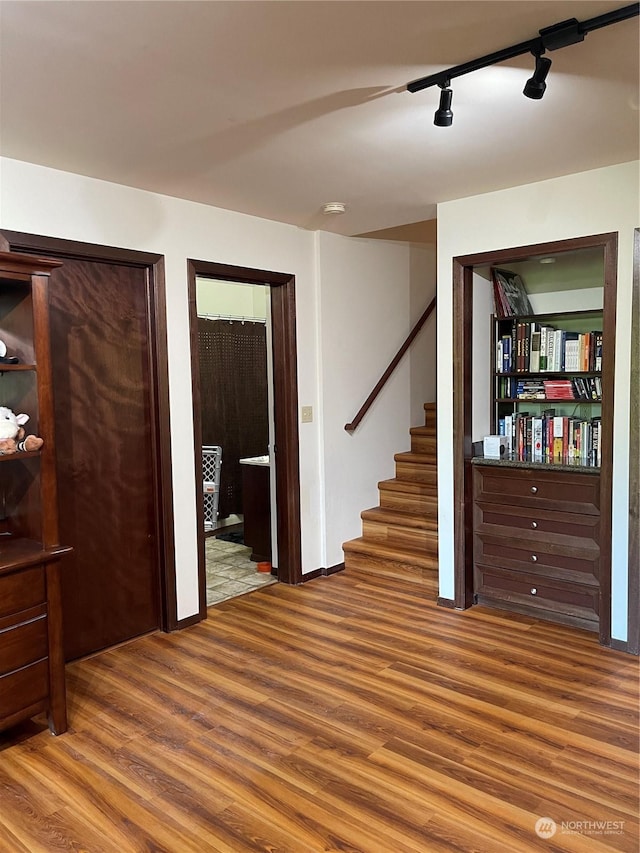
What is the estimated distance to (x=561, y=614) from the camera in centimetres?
362

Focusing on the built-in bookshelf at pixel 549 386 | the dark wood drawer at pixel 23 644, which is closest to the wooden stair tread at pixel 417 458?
the built-in bookshelf at pixel 549 386

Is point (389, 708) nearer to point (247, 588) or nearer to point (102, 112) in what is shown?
point (247, 588)

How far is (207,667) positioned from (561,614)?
1983 millimetres

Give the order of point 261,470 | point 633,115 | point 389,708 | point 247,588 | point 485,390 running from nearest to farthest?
point 633,115
point 389,708
point 485,390
point 247,588
point 261,470

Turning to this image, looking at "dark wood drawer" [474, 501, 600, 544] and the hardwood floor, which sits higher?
"dark wood drawer" [474, 501, 600, 544]

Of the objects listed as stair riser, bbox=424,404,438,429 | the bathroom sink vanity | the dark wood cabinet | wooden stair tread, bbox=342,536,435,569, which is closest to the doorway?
the dark wood cabinet

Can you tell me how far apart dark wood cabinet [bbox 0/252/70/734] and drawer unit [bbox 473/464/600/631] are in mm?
2446

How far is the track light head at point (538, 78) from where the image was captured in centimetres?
197

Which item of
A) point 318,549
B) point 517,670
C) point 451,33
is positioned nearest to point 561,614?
point 517,670

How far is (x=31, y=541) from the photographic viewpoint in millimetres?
2686

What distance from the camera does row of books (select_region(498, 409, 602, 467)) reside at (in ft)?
12.1

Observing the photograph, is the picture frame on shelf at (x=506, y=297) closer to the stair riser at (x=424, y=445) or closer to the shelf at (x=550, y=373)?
the shelf at (x=550, y=373)

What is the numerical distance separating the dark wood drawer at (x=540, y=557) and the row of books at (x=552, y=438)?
490mm

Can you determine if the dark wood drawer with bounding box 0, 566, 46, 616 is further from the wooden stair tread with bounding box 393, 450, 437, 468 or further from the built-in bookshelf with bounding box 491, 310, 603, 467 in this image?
the wooden stair tread with bounding box 393, 450, 437, 468
